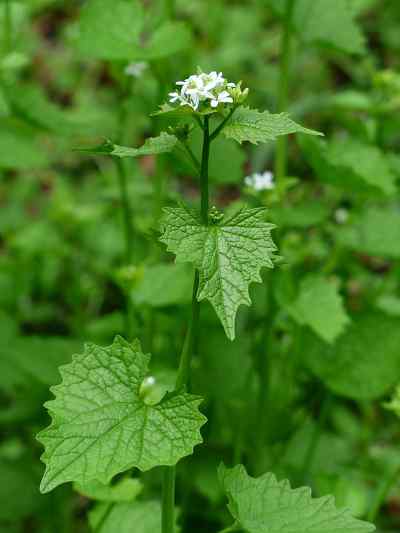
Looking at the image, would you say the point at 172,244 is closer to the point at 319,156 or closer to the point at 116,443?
the point at 116,443

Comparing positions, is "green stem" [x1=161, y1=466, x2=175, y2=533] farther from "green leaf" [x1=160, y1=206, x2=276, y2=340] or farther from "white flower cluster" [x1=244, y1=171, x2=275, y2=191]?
"white flower cluster" [x1=244, y1=171, x2=275, y2=191]

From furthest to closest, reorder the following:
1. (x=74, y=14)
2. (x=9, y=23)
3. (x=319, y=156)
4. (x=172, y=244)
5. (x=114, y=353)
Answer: (x=74, y=14) → (x=9, y=23) → (x=319, y=156) → (x=114, y=353) → (x=172, y=244)

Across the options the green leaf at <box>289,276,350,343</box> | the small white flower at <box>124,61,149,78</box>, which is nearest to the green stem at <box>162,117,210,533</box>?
the green leaf at <box>289,276,350,343</box>

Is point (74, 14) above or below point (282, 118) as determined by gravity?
above

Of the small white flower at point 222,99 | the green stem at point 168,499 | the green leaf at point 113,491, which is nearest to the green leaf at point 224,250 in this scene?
the small white flower at point 222,99

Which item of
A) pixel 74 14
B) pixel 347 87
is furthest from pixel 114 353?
pixel 74 14

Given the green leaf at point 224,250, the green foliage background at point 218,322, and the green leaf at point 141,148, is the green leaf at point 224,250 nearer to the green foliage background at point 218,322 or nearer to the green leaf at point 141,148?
the green leaf at point 141,148

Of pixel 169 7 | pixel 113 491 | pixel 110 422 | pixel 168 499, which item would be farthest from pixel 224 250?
pixel 169 7

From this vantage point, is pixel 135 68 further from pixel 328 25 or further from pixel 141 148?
pixel 141 148
